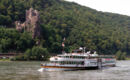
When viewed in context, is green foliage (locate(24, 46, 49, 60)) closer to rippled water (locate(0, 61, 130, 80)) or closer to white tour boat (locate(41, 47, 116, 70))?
white tour boat (locate(41, 47, 116, 70))

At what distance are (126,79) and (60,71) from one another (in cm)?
2724

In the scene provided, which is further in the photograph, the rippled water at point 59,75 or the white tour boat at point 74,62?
the white tour boat at point 74,62

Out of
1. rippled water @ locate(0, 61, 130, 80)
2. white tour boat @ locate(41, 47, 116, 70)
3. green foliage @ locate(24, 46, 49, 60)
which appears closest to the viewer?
rippled water @ locate(0, 61, 130, 80)

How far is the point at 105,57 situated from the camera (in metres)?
126

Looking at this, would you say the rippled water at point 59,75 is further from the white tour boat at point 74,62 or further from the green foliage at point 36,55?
the green foliage at point 36,55

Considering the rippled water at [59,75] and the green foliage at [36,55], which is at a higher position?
the green foliage at [36,55]

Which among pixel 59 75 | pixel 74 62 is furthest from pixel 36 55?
pixel 59 75

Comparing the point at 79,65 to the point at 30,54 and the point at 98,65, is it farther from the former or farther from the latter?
the point at 30,54

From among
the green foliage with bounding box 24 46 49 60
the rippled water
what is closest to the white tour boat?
the rippled water

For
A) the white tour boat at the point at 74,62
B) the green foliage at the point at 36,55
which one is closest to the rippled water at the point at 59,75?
the white tour boat at the point at 74,62

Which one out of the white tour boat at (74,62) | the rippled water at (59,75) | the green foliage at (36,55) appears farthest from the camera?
the green foliage at (36,55)

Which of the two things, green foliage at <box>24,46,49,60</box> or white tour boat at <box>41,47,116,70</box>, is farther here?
green foliage at <box>24,46,49,60</box>

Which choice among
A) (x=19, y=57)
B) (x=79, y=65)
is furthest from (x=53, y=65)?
(x=19, y=57)

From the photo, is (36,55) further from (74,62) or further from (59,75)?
(59,75)
